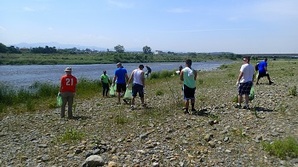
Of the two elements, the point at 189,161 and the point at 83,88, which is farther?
the point at 83,88

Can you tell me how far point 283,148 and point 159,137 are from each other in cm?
324

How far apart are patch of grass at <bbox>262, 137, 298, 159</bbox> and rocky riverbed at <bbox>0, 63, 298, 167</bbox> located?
0.16 m

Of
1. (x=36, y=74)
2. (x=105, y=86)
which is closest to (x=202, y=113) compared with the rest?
(x=105, y=86)

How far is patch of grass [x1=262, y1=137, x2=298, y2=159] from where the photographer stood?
706 cm

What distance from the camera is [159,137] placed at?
29.4ft

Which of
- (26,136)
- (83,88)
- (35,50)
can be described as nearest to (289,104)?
(26,136)

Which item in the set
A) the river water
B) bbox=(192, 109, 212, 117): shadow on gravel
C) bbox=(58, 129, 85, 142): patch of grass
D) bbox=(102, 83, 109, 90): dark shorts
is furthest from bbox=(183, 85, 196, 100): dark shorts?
the river water

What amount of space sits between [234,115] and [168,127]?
260 cm

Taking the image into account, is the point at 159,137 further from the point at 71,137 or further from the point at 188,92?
the point at 188,92

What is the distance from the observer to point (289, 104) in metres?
12.7

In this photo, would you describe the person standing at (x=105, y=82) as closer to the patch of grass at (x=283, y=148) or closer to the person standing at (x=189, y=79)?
the person standing at (x=189, y=79)

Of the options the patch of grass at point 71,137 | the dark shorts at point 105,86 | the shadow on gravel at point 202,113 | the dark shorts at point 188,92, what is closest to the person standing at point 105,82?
the dark shorts at point 105,86

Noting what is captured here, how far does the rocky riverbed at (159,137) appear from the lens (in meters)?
7.32

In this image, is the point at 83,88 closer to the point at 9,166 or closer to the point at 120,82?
the point at 120,82
